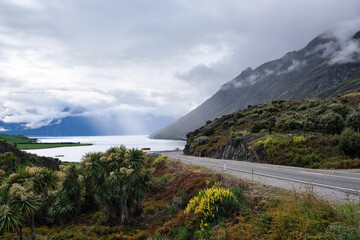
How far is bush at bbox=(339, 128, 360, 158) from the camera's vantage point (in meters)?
17.6

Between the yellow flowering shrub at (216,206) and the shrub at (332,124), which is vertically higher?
the shrub at (332,124)

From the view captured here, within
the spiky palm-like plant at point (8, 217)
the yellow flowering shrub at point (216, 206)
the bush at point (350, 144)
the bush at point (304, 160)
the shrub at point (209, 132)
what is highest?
the shrub at point (209, 132)

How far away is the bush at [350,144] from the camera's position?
691 inches

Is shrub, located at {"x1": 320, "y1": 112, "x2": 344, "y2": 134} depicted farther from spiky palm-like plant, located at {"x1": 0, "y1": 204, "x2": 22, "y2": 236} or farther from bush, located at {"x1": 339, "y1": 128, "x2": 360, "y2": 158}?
spiky palm-like plant, located at {"x1": 0, "y1": 204, "x2": 22, "y2": 236}

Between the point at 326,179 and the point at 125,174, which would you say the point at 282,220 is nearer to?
the point at 326,179

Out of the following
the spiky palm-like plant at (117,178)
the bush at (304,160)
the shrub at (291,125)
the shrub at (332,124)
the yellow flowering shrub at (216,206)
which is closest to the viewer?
the yellow flowering shrub at (216,206)

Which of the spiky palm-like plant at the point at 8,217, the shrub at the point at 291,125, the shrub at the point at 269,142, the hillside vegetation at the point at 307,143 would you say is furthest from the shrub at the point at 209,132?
the spiky palm-like plant at the point at 8,217

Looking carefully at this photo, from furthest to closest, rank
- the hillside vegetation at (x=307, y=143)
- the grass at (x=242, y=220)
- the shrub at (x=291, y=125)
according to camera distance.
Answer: the shrub at (x=291, y=125) → the hillside vegetation at (x=307, y=143) → the grass at (x=242, y=220)

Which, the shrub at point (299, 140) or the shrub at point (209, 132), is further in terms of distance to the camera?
the shrub at point (209, 132)

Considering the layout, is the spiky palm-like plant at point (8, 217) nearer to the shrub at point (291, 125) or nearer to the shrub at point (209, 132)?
the shrub at point (291, 125)

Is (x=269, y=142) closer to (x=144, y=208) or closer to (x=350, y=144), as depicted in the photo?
Answer: (x=350, y=144)

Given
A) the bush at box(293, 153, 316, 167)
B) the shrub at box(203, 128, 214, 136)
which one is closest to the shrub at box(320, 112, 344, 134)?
the bush at box(293, 153, 316, 167)

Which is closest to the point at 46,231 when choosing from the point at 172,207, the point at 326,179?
the point at 172,207

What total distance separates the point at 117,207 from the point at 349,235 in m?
15.1
